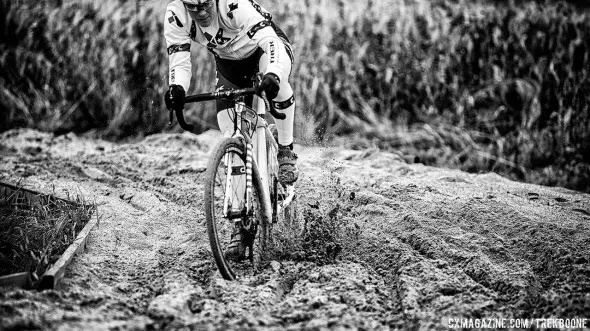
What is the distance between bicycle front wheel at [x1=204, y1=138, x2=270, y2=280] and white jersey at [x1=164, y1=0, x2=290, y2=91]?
0.60 m

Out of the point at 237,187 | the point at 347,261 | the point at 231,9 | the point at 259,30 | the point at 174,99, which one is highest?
the point at 231,9

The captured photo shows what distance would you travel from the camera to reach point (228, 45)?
4.07 m

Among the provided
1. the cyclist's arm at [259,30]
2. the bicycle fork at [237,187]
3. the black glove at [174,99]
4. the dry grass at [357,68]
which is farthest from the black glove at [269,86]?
the dry grass at [357,68]

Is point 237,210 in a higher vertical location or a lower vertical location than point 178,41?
lower

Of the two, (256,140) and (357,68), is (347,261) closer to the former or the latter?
(256,140)

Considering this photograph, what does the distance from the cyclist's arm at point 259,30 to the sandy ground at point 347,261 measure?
4.00 ft

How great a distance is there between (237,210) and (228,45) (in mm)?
1168

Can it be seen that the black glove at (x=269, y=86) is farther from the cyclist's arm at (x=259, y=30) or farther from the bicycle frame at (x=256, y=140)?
the cyclist's arm at (x=259, y=30)

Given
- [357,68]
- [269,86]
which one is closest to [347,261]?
[269,86]

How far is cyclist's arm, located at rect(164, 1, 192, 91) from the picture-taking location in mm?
3941

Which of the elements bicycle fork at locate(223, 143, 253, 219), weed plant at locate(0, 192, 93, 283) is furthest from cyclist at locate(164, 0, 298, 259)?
weed plant at locate(0, 192, 93, 283)

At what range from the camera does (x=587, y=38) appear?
8117 mm

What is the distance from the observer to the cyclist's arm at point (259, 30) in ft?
12.8

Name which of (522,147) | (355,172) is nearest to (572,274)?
(355,172)
